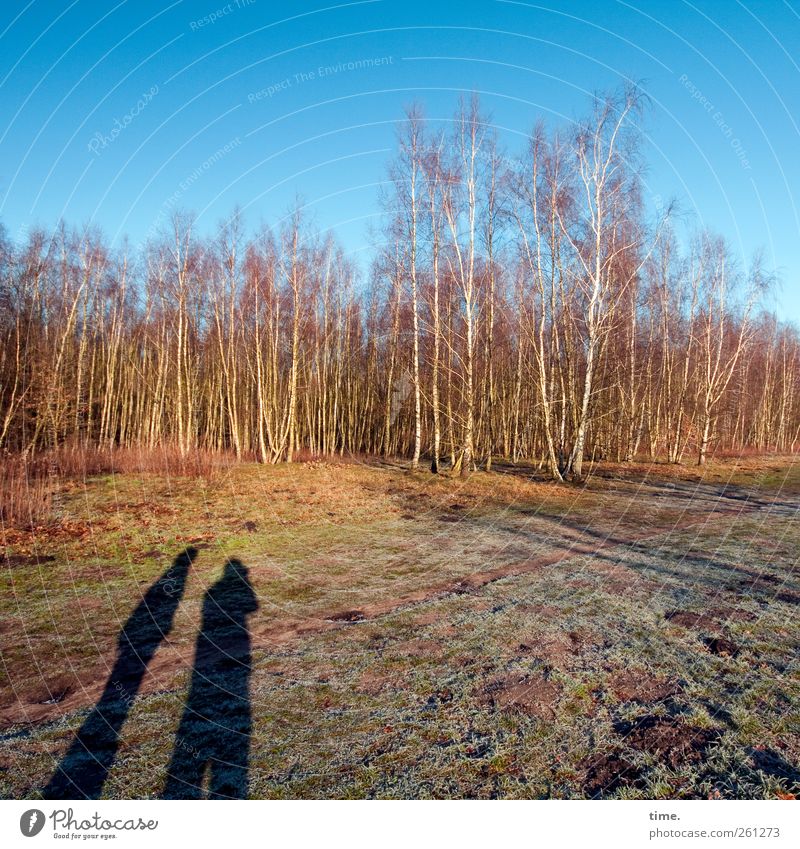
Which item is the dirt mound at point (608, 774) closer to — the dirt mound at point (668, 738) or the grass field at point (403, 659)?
the grass field at point (403, 659)

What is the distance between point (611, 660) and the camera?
4.73 meters

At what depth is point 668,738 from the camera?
352 centimetres

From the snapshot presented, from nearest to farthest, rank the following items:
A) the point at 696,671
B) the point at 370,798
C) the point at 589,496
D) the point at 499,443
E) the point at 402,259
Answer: the point at 370,798, the point at 696,671, the point at 589,496, the point at 402,259, the point at 499,443

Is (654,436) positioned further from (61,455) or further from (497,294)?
(61,455)

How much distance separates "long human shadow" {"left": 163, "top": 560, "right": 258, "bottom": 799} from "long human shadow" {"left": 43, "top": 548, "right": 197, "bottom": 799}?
1.49ft

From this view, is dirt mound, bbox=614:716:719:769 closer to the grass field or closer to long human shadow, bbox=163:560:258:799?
the grass field

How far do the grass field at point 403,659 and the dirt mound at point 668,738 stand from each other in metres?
0.02

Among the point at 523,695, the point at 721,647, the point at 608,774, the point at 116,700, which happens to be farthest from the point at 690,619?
the point at 116,700

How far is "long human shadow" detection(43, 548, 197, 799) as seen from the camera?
129 inches

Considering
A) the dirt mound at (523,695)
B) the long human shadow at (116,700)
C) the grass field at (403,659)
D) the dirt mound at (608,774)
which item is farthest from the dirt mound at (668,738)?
the long human shadow at (116,700)

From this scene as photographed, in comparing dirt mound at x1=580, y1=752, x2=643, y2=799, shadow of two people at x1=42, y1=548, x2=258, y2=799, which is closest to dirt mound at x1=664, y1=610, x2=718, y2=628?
dirt mound at x1=580, y1=752, x2=643, y2=799

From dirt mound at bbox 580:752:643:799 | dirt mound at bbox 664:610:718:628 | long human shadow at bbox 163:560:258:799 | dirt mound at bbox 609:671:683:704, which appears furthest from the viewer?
dirt mound at bbox 664:610:718:628

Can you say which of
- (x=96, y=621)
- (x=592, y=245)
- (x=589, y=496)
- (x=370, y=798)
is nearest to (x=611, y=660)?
(x=370, y=798)

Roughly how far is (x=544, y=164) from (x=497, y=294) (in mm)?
6334
